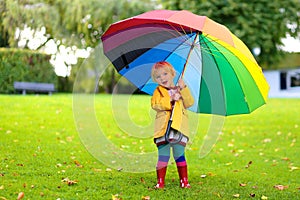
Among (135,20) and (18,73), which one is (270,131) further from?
(18,73)

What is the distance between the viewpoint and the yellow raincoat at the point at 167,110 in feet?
15.5

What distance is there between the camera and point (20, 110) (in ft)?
36.4

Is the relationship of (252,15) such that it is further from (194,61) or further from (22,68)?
(194,61)

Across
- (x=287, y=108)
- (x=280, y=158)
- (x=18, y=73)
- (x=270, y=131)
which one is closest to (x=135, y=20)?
(x=280, y=158)

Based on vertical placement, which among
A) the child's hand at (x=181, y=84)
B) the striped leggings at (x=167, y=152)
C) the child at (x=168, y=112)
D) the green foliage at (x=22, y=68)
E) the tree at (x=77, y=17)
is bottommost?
the striped leggings at (x=167, y=152)

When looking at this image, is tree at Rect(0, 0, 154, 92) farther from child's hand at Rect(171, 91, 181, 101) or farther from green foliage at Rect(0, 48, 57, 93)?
child's hand at Rect(171, 91, 181, 101)

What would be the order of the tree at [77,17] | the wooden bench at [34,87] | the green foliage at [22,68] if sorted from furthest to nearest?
1. the tree at [77,17]
2. the wooden bench at [34,87]
3. the green foliage at [22,68]

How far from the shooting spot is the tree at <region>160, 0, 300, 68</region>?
938 inches

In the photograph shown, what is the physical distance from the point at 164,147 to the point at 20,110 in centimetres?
718

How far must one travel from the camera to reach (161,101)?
4746 mm

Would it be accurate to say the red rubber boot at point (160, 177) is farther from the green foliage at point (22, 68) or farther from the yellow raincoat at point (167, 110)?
the green foliage at point (22, 68)

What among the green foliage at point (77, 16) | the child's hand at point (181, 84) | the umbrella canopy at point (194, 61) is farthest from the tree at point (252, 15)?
the child's hand at point (181, 84)

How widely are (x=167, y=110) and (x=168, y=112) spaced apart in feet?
0.08

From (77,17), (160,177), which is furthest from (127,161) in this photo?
(77,17)
